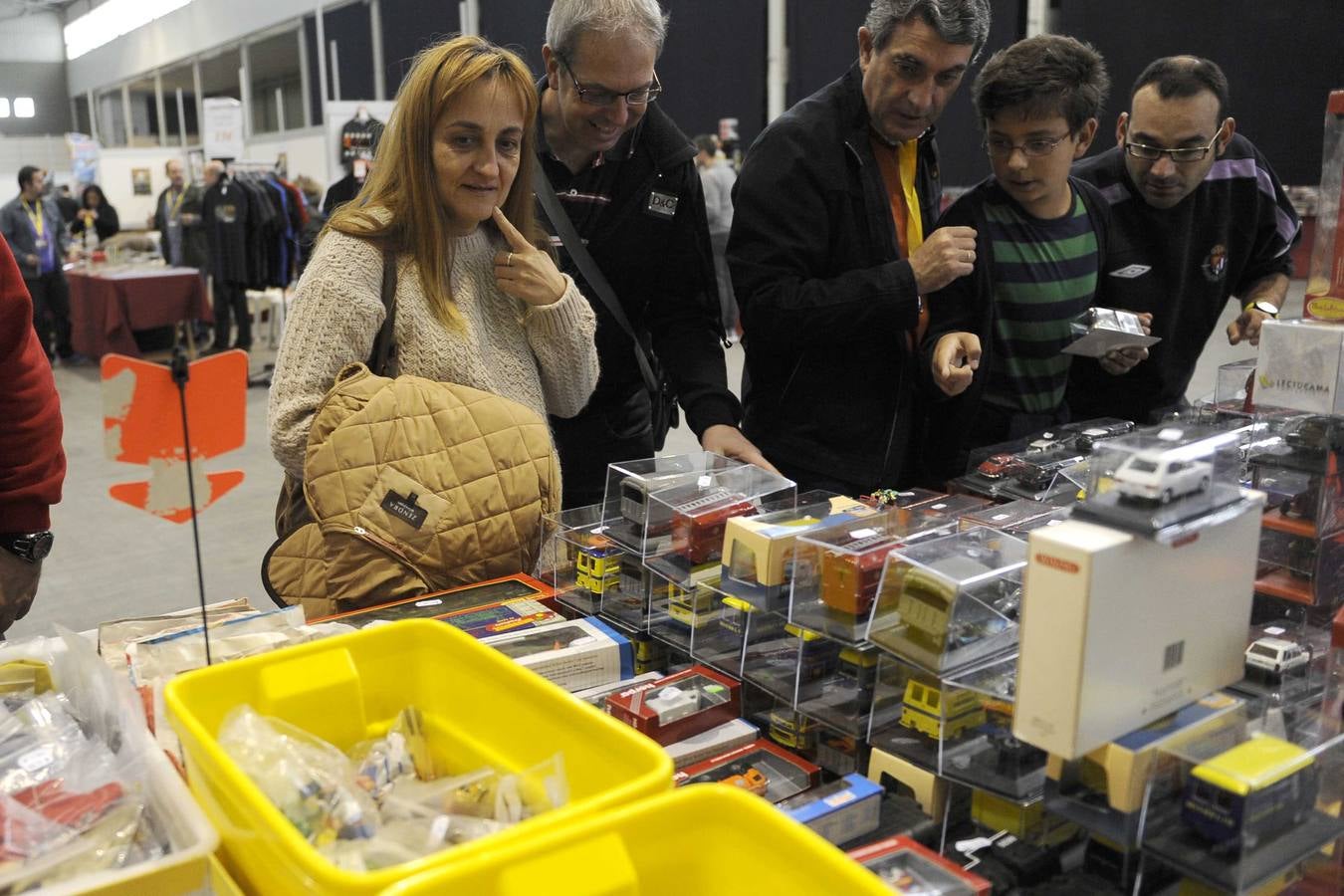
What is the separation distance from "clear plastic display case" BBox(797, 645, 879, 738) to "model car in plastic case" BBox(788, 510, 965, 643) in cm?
3

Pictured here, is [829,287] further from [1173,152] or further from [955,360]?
[1173,152]

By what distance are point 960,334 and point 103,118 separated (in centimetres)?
2456

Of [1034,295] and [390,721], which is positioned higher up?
[1034,295]

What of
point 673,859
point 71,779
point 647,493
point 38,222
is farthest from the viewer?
point 38,222

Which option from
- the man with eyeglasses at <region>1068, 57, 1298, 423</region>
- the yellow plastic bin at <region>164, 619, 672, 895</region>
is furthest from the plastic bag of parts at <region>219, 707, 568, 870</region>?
the man with eyeglasses at <region>1068, 57, 1298, 423</region>

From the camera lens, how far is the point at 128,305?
8.60 m

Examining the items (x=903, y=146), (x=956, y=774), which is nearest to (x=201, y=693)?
(x=956, y=774)

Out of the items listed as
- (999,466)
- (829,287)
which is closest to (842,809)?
(999,466)

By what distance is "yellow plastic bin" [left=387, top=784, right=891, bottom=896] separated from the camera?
29.9 inches

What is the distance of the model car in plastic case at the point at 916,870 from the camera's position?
2.96 ft

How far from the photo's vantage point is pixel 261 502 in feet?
17.5

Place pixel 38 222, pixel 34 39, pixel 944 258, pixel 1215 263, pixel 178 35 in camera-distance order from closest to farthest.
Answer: pixel 944 258 → pixel 1215 263 → pixel 38 222 → pixel 178 35 → pixel 34 39

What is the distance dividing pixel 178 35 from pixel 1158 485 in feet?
66.1

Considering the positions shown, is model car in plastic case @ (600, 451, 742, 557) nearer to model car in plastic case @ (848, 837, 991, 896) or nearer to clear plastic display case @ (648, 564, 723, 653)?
clear plastic display case @ (648, 564, 723, 653)
